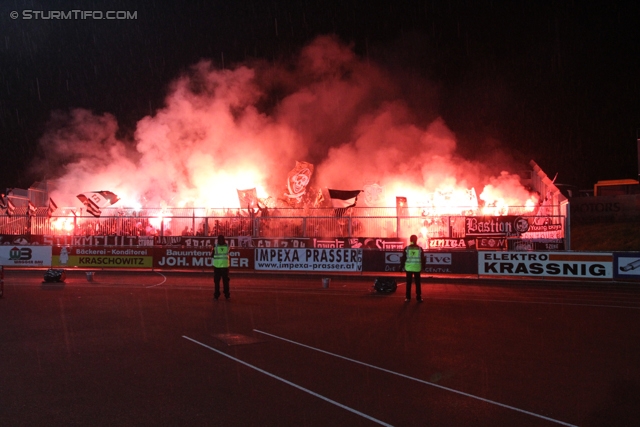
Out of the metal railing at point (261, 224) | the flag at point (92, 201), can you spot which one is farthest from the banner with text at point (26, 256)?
the flag at point (92, 201)

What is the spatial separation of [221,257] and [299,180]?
23744mm

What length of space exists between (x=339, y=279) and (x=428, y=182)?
656 inches

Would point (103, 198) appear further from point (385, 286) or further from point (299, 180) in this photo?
point (385, 286)

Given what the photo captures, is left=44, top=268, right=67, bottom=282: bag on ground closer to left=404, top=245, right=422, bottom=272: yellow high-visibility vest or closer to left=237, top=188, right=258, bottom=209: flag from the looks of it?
left=404, top=245, right=422, bottom=272: yellow high-visibility vest

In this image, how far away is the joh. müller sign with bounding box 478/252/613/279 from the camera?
747 inches

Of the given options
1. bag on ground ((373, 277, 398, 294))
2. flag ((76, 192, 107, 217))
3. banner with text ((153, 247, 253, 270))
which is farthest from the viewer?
flag ((76, 192, 107, 217))

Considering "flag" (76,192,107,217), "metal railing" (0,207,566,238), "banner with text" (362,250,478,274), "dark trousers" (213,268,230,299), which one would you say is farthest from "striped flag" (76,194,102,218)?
"dark trousers" (213,268,230,299)

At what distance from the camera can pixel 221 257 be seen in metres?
13.7

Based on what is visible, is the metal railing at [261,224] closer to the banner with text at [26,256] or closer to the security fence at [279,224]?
the security fence at [279,224]

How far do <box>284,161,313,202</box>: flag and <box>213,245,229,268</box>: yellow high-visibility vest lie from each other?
923 inches

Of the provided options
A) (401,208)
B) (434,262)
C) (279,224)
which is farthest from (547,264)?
(279,224)

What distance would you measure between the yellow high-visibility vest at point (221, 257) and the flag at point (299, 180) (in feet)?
76.9

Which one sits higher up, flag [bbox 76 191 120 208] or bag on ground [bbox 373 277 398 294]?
flag [bbox 76 191 120 208]

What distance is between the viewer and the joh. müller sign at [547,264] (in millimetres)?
18984
